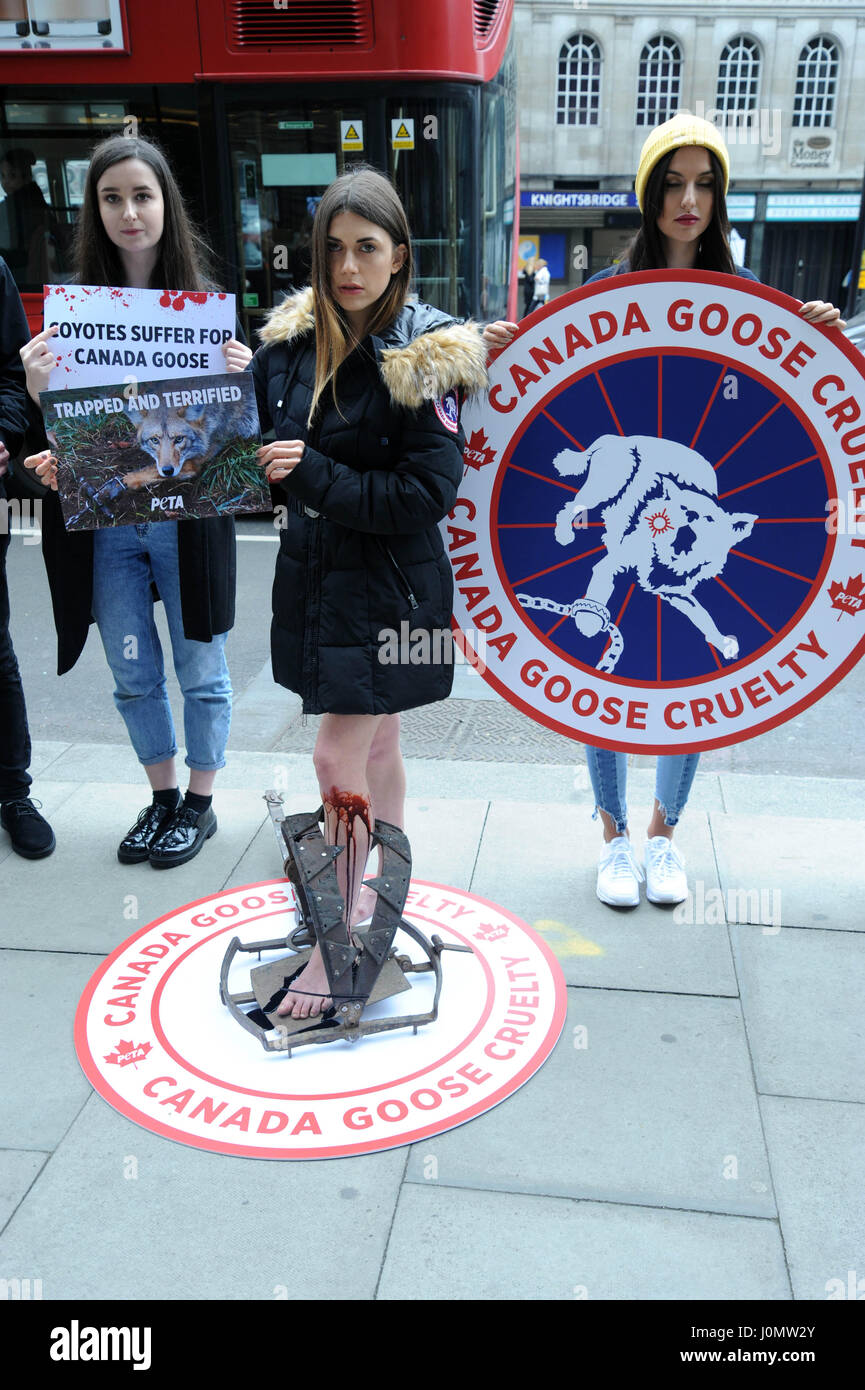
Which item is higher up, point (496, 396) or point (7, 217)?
point (7, 217)

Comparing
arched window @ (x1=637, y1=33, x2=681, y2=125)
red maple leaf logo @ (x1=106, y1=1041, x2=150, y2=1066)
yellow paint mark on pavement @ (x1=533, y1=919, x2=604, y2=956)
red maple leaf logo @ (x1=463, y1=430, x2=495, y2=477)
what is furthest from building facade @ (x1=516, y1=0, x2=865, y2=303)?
red maple leaf logo @ (x1=106, y1=1041, x2=150, y2=1066)

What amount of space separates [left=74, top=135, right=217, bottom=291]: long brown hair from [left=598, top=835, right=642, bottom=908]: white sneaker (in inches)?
80.9

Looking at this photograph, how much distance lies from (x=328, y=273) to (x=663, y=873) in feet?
6.50

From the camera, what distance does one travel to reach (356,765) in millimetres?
2787

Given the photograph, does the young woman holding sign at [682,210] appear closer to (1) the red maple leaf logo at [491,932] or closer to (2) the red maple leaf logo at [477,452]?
(2) the red maple leaf logo at [477,452]

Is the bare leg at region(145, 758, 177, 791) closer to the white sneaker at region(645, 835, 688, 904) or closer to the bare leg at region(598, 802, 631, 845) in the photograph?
the bare leg at region(598, 802, 631, 845)

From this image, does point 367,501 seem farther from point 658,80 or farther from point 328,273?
point 658,80

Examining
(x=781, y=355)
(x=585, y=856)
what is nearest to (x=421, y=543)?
(x=781, y=355)

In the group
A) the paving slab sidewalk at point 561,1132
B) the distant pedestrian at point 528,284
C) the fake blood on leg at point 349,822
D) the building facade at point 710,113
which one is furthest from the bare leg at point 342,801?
the building facade at point 710,113

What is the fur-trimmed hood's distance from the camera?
2.41 m

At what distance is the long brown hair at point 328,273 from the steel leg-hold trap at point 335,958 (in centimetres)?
105

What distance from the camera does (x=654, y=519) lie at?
10.1ft

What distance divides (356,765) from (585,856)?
1.23 metres

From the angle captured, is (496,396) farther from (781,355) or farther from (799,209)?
(799,209)
